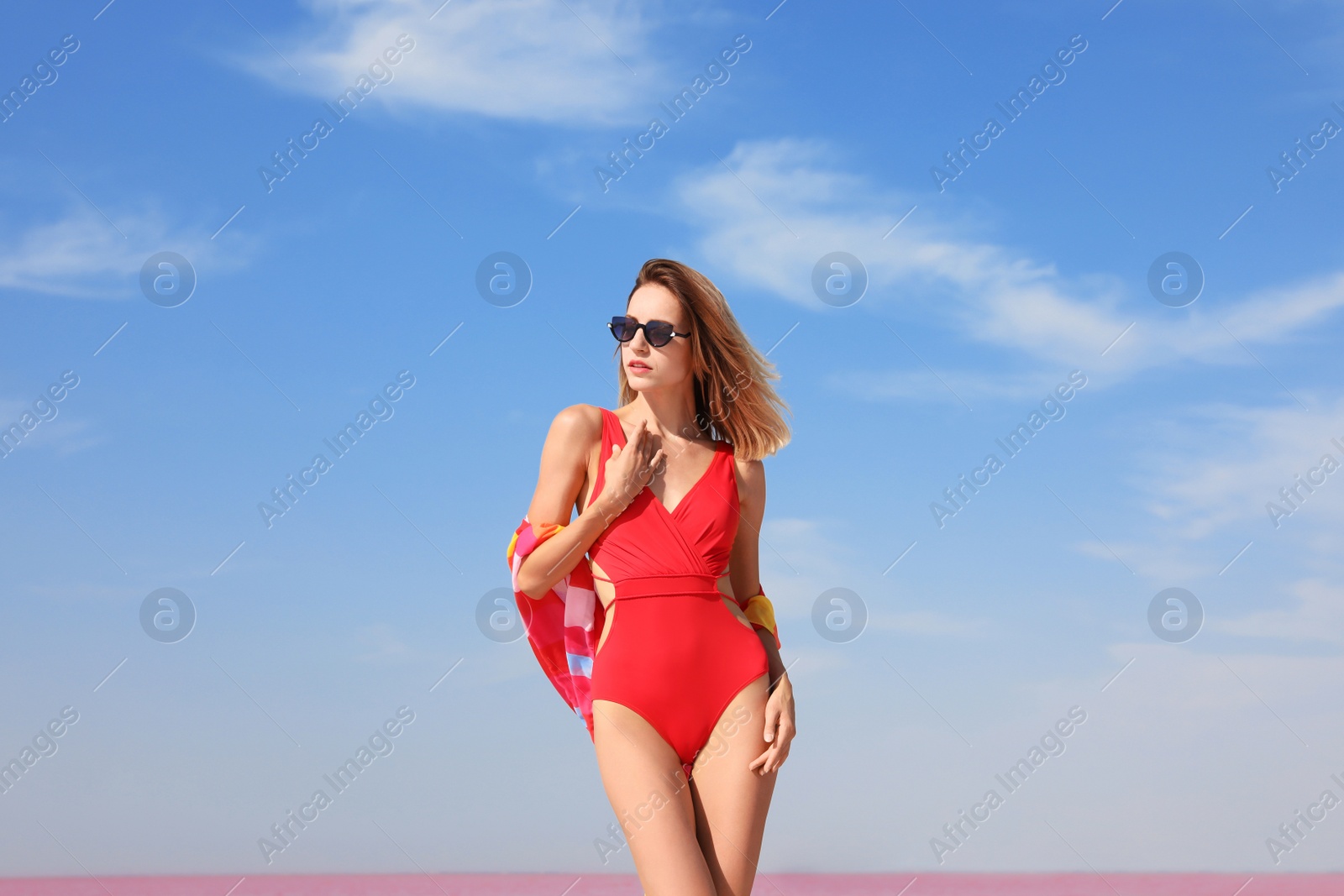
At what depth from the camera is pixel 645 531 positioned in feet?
14.0

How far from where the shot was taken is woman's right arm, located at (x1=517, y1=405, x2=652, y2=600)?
4.17 m

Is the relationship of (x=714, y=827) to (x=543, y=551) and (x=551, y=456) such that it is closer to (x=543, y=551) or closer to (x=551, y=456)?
(x=543, y=551)

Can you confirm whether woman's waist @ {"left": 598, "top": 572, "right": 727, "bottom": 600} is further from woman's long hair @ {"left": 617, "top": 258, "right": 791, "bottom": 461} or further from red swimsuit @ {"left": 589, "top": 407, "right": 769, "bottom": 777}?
woman's long hair @ {"left": 617, "top": 258, "right": 791, "bottom": 461}

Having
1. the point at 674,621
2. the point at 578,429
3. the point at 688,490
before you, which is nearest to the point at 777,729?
the point at 674,621

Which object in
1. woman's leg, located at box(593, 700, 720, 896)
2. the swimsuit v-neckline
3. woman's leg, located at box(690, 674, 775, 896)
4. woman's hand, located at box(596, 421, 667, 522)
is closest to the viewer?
woman's leg, located at box(593, 700, 720, 896)

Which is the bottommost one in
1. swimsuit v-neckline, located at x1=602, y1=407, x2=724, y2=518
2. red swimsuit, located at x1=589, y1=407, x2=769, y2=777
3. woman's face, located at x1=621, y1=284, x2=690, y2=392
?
red swimsuit, located at x1=589, y1=407, x2=769, y2=777

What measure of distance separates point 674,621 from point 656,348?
3.48ft

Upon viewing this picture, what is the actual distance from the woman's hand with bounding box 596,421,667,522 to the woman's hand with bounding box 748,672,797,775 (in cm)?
91

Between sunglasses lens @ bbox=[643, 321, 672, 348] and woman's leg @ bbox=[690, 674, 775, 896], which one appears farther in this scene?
sunglasses lens @ bbox=[643, 321, 672, 348]

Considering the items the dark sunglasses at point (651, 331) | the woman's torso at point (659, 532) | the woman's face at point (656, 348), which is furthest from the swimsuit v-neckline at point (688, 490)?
the dark sunglasses at point (651, 331)

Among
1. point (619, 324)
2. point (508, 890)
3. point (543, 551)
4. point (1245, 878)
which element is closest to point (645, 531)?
point (543, 551)

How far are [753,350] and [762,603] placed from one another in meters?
1.05

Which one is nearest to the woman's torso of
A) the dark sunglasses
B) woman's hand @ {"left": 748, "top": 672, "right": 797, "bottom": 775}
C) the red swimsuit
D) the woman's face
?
the red swimsuit

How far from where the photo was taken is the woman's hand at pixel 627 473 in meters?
4.19
